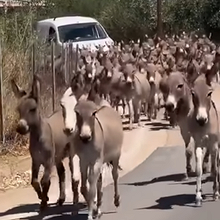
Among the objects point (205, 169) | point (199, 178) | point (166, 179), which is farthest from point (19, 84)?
point (199, 178)

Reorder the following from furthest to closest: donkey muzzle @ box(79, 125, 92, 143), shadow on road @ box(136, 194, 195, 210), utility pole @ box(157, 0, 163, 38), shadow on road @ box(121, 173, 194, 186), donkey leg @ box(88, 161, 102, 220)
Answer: utility pole @ box(157, 0, 163, 38), shadow on road @ box(121, 173, 194, 186), shadow on road @ box(136, 194, 195, 210), donkey leg @ box(88, 161, 102, 220), donkey muzzle @ box(79, 125, 92, 143)

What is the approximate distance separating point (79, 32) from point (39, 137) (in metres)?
17.4

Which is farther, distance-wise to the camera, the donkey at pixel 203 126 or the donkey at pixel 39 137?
the donkey at pixel 203 126

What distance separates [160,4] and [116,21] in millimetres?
2468

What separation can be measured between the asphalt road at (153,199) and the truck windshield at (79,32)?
13.3m

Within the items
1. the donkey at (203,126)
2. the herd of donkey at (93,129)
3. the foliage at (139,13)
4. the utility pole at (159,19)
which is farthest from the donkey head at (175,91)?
the utility pole at (159,19)

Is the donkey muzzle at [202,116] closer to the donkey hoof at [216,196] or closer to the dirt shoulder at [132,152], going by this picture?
the donkey hoof at [216,196]

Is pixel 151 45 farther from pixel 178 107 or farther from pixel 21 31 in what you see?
pixel 178 107

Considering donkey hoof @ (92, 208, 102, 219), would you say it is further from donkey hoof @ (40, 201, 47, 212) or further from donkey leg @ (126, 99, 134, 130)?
donkey leg @ (126, 99, 134, 130)

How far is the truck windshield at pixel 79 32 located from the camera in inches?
1106

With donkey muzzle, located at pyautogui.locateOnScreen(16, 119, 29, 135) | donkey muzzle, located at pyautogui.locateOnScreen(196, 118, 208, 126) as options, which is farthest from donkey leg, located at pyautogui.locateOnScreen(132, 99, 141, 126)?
donkey muzzle, located at pyautogui.locateOnScreen(16, 119, 29, 135)

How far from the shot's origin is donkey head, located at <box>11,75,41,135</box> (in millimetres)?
10934

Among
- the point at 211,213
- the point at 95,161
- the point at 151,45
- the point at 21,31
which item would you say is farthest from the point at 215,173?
the point at 151,45

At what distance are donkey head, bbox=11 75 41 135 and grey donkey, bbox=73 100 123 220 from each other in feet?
2.34
